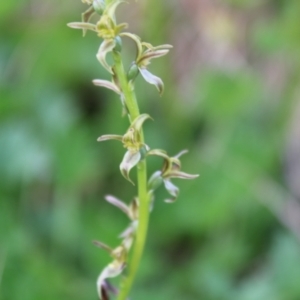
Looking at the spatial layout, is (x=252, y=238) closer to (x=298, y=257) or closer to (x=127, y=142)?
(x=298, y=257)

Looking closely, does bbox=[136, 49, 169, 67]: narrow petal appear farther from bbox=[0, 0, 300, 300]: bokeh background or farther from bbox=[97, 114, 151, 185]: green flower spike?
bbox=[0, 0, 300, 300]: bokeh background

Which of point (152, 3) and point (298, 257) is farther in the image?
point (152, 3)

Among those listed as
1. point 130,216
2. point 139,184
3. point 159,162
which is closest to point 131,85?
point 139,184

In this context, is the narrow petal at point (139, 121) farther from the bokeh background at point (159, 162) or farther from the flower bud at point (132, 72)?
the bokeh background at point (159, 162)

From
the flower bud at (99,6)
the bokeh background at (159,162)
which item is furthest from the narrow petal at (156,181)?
the bokeh background at (159,162)

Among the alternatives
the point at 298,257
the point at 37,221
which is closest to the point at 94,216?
the point at 37,221

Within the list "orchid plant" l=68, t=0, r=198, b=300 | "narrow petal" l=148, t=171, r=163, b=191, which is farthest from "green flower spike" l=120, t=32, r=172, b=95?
"narrow petal" l=148, t=171, r=163, b=191

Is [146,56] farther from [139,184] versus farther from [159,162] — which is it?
[159,162]
